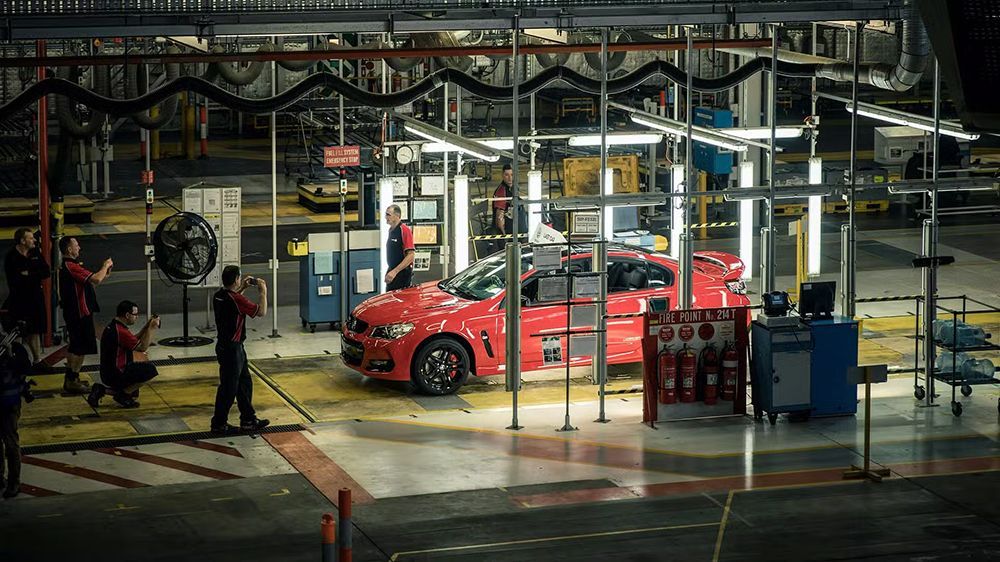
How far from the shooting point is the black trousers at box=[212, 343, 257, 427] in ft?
52.7

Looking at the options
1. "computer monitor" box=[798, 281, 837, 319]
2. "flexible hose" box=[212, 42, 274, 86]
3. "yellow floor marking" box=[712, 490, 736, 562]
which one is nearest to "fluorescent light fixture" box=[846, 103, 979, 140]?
"computer monitor" box=[798, 281, 837, 319]

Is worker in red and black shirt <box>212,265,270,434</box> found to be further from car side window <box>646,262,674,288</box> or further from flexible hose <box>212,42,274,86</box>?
flexible hose <box>212,42,274,86</box>

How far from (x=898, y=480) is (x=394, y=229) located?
7.68m

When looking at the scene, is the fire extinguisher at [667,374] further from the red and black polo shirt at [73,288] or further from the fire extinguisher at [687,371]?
the red and black polo shirt at [73,288]

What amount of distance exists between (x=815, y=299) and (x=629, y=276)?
271cm

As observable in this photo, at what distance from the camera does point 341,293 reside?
20.8 meters

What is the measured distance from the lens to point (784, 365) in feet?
54.1

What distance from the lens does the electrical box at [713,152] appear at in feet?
81.3

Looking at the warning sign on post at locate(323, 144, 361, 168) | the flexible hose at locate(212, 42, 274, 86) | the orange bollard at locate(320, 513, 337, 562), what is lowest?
the orange bollard at locate(320, 513, 337, 562)

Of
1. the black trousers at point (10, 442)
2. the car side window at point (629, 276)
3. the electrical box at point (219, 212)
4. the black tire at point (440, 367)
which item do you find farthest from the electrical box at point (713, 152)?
the black trousers at point (10, 442)

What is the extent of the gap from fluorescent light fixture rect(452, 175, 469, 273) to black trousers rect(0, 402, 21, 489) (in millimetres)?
7036

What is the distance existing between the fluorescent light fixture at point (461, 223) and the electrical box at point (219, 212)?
2869 mm

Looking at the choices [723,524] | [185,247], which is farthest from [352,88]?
[723,524]

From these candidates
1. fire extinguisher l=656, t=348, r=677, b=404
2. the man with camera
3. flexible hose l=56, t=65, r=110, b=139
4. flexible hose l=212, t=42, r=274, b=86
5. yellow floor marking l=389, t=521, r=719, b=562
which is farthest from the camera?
flexible hose l=212, t=42, r=274, b=86
